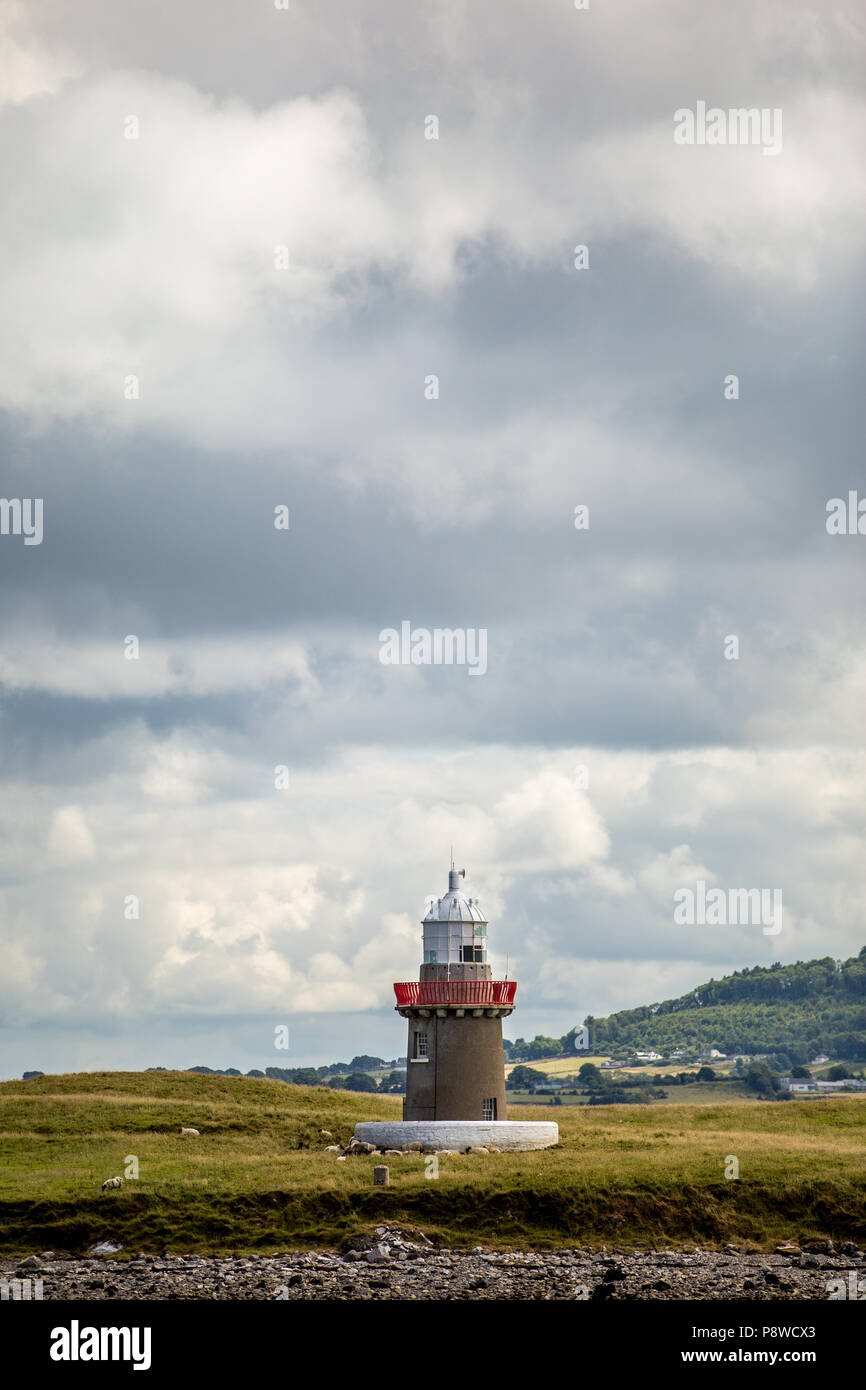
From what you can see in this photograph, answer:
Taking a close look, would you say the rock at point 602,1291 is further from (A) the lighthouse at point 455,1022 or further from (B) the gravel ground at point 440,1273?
(A) the lighthouse at point 455,1022

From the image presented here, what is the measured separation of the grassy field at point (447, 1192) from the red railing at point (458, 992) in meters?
7.01

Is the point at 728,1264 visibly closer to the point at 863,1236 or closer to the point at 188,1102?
the point at 863,1236

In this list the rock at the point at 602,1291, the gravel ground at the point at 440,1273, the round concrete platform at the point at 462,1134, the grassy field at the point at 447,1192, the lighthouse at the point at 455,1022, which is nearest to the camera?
the rock at the point at 602,1291

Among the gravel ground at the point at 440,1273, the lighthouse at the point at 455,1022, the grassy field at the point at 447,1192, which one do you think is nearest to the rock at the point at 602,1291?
the gravel ground at the point at 440,1273

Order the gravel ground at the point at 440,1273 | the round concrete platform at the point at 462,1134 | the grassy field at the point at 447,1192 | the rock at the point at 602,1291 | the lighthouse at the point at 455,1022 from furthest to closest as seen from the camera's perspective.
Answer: the lighthouse at the point at 455,1022
the round concrete platform at the point at 462,1134
the grassy field at the point at 447,1192
the gravel ground at the point at 440,1273
the rock at the point at 602,1291

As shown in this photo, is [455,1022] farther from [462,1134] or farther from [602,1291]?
[602,1291]

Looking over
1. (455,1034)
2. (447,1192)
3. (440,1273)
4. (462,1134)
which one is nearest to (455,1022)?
(455,1034)

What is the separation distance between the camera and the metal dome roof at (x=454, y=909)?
7244 centimetres

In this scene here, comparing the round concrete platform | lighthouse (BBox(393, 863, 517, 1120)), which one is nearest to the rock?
the round concrete platform

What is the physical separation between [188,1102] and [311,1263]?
120 ft

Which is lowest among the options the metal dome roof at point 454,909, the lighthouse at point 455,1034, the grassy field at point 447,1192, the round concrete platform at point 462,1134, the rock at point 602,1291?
the rock at point 602,1291

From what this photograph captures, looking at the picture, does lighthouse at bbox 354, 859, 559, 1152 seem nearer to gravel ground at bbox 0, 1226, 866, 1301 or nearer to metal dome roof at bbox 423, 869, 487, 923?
metal dome roof at bbox 423, 869, 487, 923

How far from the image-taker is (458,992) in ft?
233
